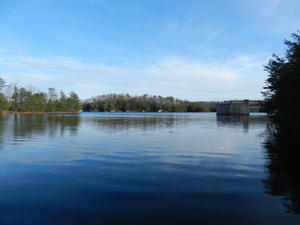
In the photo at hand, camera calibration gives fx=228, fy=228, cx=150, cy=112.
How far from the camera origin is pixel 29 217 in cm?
709

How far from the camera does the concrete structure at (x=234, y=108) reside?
152625mm

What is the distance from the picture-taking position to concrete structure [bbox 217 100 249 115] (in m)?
153

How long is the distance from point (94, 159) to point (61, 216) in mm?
8651

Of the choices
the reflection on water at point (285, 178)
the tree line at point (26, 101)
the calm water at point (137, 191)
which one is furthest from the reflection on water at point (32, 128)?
the tree line at point (26, 101)

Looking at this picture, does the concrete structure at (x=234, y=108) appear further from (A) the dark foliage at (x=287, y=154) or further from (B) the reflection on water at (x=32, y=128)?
(B) the reflection on water at (x=32, y=128)

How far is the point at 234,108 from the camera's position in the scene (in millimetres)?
156625

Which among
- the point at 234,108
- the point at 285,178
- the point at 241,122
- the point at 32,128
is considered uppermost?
the point at 234,108

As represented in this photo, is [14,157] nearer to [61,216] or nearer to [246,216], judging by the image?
[61,216]

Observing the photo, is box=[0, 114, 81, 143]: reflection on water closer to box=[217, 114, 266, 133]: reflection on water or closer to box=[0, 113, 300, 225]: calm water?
box=[0, 113, 300, 225]: calm water

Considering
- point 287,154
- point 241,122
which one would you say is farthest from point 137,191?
point 241,122

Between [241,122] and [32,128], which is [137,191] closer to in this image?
[32,128]

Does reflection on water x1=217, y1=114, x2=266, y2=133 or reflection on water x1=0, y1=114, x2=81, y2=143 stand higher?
reflection on water x1=0, y1=114, x2=81, y2=143

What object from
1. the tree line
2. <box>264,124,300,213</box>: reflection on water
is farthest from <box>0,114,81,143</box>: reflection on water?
the tree line

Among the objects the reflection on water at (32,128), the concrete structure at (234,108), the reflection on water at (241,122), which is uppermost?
the concrete structure at (234,108)
